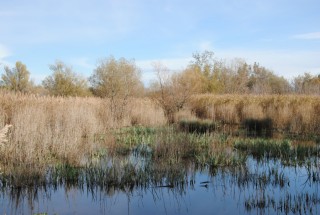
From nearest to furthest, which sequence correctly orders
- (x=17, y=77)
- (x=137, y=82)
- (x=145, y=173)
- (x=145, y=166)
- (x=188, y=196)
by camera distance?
(x=188, y=196), (x=145, y=173), (x=145, y=166), (x=137, y=82), (x=17, y=77)

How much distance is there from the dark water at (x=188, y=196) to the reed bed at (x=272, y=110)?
21.7ft

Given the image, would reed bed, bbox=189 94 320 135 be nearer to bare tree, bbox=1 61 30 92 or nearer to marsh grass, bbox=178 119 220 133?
marsh grass, bbox=178 119 220 133

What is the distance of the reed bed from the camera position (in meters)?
13.0

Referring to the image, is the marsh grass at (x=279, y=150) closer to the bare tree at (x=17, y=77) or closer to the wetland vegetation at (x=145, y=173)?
the wetland vegetation at (x=145, y=173)

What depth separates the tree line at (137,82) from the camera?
62.0 ft

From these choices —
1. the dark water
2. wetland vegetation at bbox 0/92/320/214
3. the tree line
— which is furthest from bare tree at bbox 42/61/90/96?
the dark water

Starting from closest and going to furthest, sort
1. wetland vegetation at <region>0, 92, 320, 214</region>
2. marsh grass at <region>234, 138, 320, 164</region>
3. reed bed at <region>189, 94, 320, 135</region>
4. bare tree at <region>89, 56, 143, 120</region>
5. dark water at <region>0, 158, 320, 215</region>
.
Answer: dark water at <region>0, 158, 320, 215</region> < wetland vegetation at <region>0, 92, 320, 214</region> < marsh grass at <region>234, 138, 320, 164</region> < reed bed at <region>189, 94, 320, 135</region> < bare tree at <region>89, 56, 143, 120</region>

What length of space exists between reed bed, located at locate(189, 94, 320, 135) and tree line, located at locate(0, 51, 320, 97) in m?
1.66

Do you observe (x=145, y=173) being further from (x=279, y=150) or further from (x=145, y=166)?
(x=279, y=150)

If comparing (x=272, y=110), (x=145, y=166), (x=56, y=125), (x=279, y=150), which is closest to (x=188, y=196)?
(x=145, y=166)

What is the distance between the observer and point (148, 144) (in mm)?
10109

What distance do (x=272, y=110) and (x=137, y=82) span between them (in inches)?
521

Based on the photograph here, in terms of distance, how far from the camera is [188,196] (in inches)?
224

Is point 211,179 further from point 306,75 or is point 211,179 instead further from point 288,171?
point 306,75
